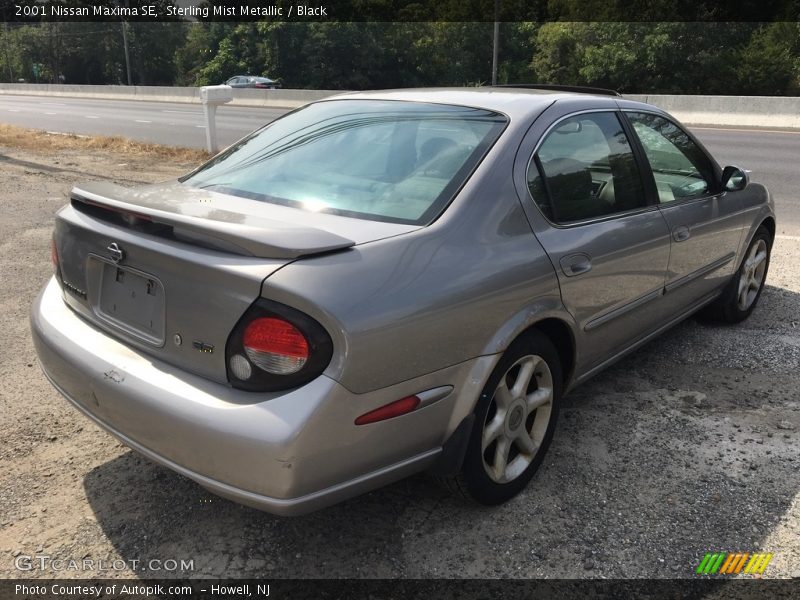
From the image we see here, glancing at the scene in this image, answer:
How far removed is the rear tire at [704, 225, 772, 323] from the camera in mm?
4590

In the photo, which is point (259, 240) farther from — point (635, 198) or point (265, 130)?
point (635, 198)

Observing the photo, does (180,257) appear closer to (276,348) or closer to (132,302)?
(132,302)

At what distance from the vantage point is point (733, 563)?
2.47 metres

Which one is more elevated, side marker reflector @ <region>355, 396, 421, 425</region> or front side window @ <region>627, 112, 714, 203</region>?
front side window @ <region>627, 112, 714, 203</region>

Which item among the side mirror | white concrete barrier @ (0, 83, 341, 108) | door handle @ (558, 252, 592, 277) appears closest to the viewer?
door handle @ (558, 252, 592, 277)

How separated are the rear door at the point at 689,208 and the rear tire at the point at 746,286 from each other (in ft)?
0.64

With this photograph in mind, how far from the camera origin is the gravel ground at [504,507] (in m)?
2.46

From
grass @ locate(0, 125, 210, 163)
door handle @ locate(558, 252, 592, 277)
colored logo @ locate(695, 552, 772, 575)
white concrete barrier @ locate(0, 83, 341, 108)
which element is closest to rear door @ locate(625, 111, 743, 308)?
door handle @ locate(558, 252, 592, 277)

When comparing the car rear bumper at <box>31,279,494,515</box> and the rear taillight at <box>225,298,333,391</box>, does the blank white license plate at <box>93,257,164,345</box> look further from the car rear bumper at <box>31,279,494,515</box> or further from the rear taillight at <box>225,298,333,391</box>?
the rear taillight at <box>225,298,333,391</box>

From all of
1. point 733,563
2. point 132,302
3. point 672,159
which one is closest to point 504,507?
point 733,563

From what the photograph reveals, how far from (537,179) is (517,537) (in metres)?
1.41

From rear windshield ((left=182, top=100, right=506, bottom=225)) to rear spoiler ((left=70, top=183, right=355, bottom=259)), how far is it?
0.32 m
